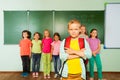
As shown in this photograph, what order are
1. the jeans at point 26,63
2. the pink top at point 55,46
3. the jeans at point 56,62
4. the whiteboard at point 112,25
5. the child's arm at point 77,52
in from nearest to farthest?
1. the child's arm at point 77,52
2. the pink top at point 55,46
3. the jeans at point 56,62
4. the jeans at point 26,63
5. the whiteboard at point 112,25

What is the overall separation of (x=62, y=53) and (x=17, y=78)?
3.65 meters

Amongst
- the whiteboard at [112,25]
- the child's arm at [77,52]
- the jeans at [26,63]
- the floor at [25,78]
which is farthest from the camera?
the whiteboard at [112,25]

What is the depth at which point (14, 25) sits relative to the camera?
638 cm

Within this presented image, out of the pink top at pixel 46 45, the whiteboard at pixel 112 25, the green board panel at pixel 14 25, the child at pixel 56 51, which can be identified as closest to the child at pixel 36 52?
the pink top at pixel 46 45

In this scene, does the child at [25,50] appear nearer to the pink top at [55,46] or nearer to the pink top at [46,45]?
the pink top at [46,45]

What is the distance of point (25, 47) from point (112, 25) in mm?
2667

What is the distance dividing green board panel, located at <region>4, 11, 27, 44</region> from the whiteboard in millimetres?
2480

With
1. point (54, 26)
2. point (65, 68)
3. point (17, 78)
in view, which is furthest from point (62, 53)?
point (54, 26)

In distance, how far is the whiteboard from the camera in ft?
20.7

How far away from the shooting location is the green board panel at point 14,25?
20.9 feet

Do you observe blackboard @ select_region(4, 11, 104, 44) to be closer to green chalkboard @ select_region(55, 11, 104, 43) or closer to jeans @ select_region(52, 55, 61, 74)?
green chalkboard @ select_region(55, 11, 104, 43)

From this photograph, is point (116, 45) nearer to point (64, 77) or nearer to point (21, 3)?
point (21, 3)

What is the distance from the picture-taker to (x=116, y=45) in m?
6.39

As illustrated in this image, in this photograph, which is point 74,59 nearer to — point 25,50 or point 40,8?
point 25,50
